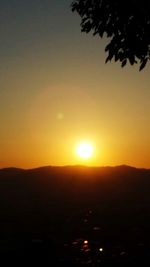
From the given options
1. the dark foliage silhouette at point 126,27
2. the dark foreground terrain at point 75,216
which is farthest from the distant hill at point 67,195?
the dark foliage silhouette at point 126,27

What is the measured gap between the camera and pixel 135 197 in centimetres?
11562

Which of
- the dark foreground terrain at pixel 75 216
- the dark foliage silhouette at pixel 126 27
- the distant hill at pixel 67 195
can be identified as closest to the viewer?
the dark foliage silhouette at pixel 126 27

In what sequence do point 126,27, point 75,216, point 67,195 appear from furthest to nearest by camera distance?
point 67,195 < point 75,216 < point 126,27

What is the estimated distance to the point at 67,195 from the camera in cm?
11912

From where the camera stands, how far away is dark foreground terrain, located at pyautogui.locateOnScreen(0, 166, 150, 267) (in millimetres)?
43531

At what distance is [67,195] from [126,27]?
351ft

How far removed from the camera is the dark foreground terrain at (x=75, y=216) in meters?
43.5

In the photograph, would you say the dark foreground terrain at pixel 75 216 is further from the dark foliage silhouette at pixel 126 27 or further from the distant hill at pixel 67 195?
the dark foliage silhouette at pixel 126 27

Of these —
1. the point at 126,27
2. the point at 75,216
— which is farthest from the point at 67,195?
the point at 126,27

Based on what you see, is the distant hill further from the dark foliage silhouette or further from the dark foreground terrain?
the dark foliage silhouette

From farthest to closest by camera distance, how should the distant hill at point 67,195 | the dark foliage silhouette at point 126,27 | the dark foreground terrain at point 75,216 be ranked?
the distant hill at point 67,195
the dark foreground terrain at point 75,216
the dark foliage silhouette at point 126,27

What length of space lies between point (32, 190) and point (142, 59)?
381 ft

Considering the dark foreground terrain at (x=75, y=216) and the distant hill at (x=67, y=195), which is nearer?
the dark foreground terrain at (x=75, y=216)

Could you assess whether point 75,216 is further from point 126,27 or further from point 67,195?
point 126,27
